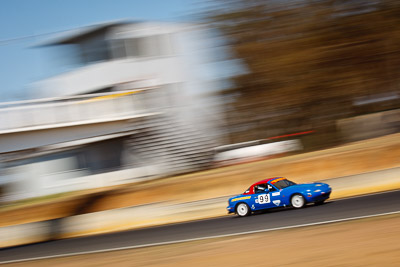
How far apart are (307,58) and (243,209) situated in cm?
1189

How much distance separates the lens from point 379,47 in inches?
1027

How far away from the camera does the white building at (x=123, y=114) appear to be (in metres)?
25.5

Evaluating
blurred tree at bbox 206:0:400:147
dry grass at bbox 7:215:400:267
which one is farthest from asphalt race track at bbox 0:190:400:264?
blurred tree at bbox 206:0:400:147

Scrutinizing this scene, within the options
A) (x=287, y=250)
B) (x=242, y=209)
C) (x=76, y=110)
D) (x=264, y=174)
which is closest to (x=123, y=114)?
(x=76, y=110)

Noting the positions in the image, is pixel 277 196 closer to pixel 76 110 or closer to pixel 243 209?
pixel 243 209

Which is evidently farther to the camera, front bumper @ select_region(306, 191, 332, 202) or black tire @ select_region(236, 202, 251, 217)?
black tire @ select_region(236, 202, 251, 217)

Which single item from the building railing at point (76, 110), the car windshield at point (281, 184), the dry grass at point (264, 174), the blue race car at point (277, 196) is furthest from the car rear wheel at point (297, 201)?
the building railing at point (76, 110)

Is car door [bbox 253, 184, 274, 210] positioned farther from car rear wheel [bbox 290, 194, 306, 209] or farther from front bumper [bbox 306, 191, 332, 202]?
front bumper [bbox 306, 191, 332, 202]

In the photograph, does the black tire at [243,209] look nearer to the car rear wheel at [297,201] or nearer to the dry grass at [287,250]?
the car rear wheel at [297,201]

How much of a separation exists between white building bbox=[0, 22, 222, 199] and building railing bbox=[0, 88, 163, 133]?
0.16ft

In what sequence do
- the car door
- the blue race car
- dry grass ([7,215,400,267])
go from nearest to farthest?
dry grass ([7,215,400,267]), the blue race car, the car door

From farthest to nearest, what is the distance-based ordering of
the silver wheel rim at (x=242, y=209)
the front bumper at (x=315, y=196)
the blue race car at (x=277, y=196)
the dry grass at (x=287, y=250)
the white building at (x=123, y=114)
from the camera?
1. the white building at (x=123, y=114)
2. the silver wheel rim at (x=242, y=209)
3. the blue race car at (x=277, y=196)
4. the front bumper at (x=315, y=196)
5. the dry grass at (x=287, y=250)

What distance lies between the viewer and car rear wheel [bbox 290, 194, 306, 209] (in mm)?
15258

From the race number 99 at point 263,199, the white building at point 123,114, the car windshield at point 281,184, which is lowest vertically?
the race number 99 at point 263,199
